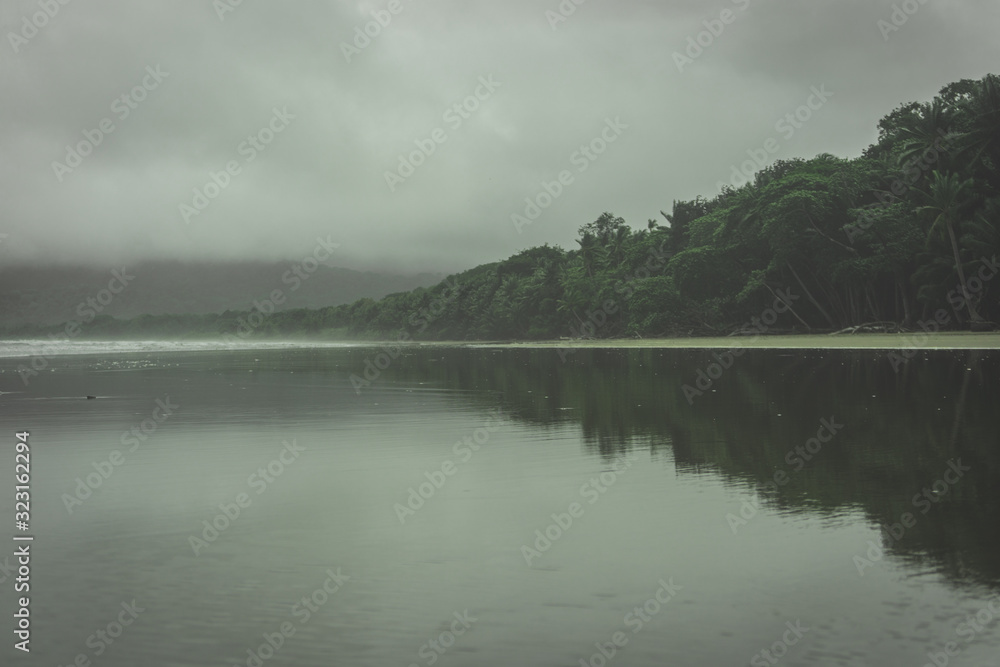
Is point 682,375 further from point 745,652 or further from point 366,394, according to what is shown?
point 745,652

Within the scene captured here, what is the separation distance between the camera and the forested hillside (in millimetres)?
61875

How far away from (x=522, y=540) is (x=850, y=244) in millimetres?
68806

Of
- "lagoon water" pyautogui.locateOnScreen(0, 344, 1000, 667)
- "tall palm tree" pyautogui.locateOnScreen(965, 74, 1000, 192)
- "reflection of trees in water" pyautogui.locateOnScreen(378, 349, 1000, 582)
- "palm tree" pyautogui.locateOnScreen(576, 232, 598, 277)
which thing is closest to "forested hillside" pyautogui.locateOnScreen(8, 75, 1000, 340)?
"tall palm tree" pyautogui.locateOnScreen(965, 74, 1000, 192)

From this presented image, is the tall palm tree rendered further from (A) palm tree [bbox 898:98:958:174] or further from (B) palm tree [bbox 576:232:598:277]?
(B) palm tree [bbox 576:232:598:277]

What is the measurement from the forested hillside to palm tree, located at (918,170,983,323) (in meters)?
0.11

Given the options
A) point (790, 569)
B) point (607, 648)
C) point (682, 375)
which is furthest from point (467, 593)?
point (682, 375)

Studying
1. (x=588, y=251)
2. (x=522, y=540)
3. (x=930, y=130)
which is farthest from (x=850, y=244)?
(x=522, y=540)

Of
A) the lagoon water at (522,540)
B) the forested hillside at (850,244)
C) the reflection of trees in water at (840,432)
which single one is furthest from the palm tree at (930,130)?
the lagoon water at (522,540)

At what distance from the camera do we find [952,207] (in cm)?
6041

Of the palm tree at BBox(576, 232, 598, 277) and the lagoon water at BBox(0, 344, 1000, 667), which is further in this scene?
the palm tree at BBox(576, 232, 598, 277)

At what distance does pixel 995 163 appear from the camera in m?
64.1

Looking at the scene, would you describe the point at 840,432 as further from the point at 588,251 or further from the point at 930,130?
the point at 588,251

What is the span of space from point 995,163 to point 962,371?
39.8 meters

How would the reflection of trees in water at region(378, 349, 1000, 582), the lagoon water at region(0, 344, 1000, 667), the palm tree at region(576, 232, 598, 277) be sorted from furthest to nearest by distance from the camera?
the palm tree at region(576, 232, 598, 277), the reflection of trees in water at region(378, 349, 1000, 582), the lagoon water at region(0, 344, 1000, 667)
